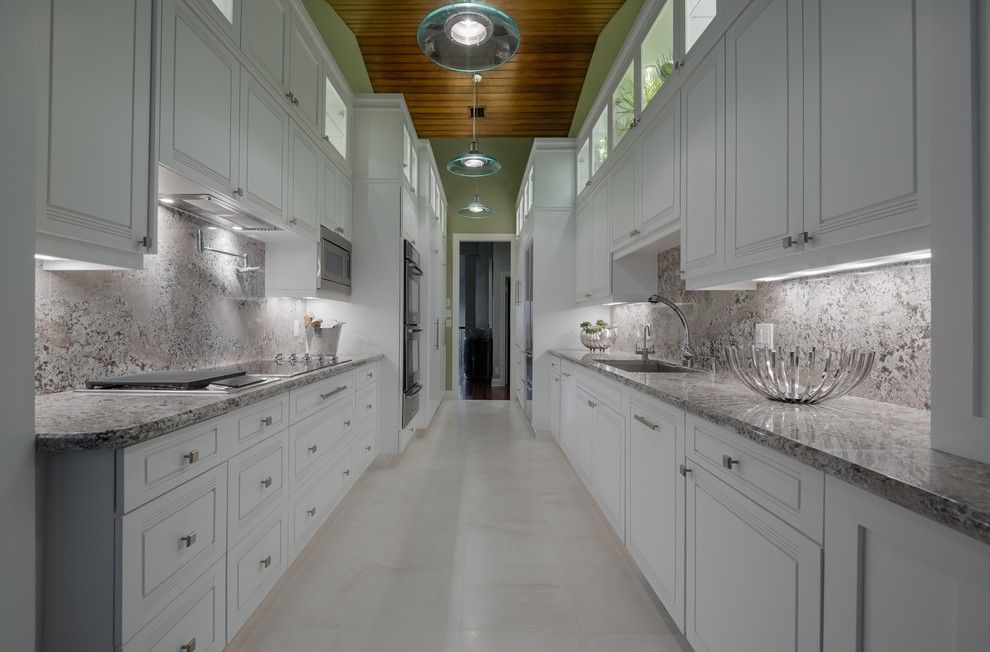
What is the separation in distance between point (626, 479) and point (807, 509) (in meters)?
1.19

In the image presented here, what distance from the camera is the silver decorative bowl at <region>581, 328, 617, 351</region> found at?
3.79 metres

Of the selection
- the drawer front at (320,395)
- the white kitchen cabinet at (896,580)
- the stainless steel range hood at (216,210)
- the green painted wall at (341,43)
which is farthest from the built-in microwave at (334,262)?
the white kitchen cabinet at (896,580)

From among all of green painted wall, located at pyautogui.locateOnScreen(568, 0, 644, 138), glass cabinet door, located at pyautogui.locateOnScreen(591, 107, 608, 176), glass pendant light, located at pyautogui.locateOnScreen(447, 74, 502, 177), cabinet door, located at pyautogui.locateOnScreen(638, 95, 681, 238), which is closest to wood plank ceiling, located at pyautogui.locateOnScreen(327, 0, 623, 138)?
green painted wall, located at pyautogui.locateOnScreen(568, 0, 644, 138)

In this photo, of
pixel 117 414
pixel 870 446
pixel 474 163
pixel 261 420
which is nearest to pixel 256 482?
pixel 261 420

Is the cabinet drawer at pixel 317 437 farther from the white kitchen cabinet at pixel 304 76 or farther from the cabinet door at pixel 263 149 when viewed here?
the white kitchen cabinet at pixel 304 76

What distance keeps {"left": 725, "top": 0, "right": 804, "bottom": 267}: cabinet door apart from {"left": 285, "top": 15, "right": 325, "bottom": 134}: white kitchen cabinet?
2.10 meters

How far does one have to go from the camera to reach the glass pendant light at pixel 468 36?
6.48ft

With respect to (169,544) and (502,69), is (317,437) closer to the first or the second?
(169,544)

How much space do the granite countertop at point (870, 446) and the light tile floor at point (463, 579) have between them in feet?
2.96

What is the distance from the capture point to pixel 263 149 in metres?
2.21

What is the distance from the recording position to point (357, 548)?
227 cm

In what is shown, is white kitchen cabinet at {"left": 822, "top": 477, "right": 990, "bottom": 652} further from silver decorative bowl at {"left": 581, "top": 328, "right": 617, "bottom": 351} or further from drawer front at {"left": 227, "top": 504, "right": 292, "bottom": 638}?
silver decorative bowl at {"left": 581, "top": 328, "right": 617, "bottom": 351}

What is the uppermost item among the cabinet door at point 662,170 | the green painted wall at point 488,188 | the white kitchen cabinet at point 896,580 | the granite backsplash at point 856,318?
the green painted wall at point 488,188

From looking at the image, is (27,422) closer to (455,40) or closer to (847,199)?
(847,199)
